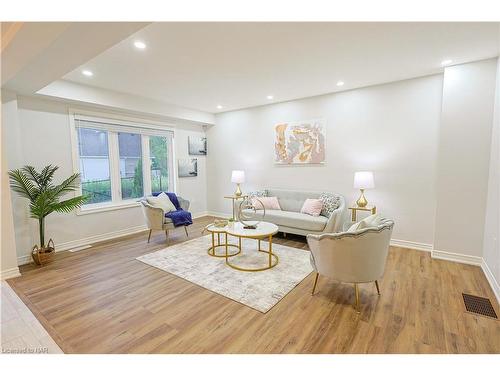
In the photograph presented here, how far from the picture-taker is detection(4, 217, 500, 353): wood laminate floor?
1.84m

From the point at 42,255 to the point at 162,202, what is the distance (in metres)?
1.84

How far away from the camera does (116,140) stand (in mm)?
4777

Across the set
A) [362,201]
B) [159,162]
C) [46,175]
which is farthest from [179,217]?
[362,201]

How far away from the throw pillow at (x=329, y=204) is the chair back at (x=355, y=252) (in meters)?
1.94

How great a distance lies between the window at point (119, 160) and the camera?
439 cm

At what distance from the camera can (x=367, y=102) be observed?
4.18m

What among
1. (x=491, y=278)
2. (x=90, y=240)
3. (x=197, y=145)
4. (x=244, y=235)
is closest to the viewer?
(x=491, y=278)

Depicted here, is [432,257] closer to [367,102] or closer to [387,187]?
[387,187]

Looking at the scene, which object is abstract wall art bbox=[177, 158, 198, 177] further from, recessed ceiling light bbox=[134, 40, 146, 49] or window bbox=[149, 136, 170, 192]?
recessed ceiling light bbox=[134, 40, 146, 49]

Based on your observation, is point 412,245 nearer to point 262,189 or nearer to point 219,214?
point 262,189

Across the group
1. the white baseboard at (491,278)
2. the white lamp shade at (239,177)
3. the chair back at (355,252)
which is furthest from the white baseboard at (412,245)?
the white lamp shade at (239,177)

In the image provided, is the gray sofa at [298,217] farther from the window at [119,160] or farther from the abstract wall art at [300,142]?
the window at [119,160]
